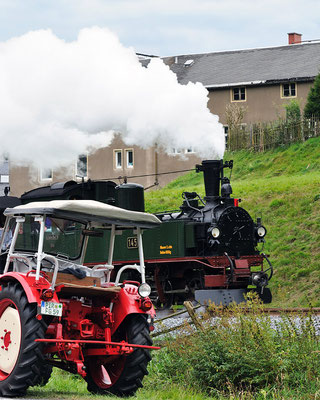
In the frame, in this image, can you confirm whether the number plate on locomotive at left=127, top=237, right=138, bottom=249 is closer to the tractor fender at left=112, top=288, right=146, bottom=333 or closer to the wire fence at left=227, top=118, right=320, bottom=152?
the tractor fender at left=112, top=288, right=146, bottom=333

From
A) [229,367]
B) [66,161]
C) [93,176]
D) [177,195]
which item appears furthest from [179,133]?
[93,176]

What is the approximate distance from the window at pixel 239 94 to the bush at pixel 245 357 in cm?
3372

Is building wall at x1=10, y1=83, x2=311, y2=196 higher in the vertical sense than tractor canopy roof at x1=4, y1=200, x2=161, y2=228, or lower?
higher

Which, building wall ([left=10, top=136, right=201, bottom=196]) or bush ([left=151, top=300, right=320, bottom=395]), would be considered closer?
bush ([left=151, top=300, right=320, bottom=395])

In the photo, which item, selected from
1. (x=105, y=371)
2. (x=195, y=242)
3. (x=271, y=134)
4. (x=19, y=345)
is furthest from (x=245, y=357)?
(x=271, y=134)

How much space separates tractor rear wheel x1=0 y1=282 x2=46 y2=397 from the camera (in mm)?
8789

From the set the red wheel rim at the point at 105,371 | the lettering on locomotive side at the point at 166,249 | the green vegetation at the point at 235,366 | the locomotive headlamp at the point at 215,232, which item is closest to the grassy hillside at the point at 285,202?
the locomotive headlamp at the point at 215,232

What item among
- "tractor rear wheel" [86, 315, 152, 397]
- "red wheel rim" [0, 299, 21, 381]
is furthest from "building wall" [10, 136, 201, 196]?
"red wheel rim" [0, 299, 21, 381]

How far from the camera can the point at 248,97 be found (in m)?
43.9

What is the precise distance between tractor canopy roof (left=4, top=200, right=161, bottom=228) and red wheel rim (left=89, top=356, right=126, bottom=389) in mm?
1535

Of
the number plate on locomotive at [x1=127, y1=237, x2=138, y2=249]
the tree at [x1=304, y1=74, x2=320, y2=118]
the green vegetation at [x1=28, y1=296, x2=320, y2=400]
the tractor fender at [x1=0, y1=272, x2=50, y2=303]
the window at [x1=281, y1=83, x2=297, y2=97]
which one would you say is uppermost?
the window at [x1=281, y1=83, x2=297, y2=97]

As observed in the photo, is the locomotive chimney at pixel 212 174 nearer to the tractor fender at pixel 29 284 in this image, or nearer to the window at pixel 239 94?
the tractor fender at pixel 29 284

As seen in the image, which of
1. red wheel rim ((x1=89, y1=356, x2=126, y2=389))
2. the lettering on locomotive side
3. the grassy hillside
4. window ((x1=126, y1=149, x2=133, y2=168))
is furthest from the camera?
window ((x1=126, y1=149, x2=133, y2=168))

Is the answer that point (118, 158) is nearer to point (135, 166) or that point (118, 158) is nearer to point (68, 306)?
point (135, 166)
